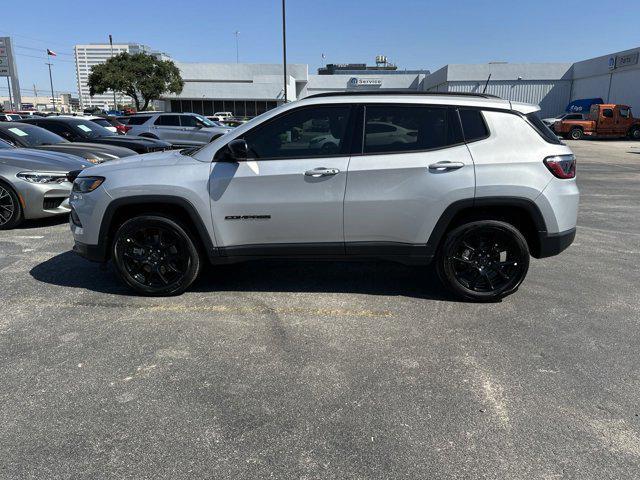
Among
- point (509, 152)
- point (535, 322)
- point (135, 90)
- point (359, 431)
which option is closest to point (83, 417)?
point (359, 431)

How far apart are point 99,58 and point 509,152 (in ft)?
636

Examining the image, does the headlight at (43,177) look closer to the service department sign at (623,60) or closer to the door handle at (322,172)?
the door handle at (322,172)

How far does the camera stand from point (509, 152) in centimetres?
418

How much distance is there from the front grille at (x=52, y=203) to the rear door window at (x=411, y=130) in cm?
512

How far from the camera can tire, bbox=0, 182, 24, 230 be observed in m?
6.95

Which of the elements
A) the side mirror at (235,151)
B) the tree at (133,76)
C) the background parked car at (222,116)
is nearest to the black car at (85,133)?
the side mirror at (235,151)

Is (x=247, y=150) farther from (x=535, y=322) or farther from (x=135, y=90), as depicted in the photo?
(x=135, y=90)

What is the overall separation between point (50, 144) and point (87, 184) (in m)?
6.68

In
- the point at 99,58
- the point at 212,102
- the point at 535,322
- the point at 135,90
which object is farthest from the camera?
the point at 99,58

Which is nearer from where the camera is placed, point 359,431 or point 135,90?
point 359,431

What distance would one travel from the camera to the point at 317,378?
319 cm

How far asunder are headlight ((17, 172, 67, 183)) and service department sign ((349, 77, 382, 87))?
6292cm

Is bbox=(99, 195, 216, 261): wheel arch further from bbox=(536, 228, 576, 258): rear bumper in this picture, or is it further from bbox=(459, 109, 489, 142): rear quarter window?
bbox=(536, 228, 576, 258): rear bumper

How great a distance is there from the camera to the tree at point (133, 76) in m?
43.7
